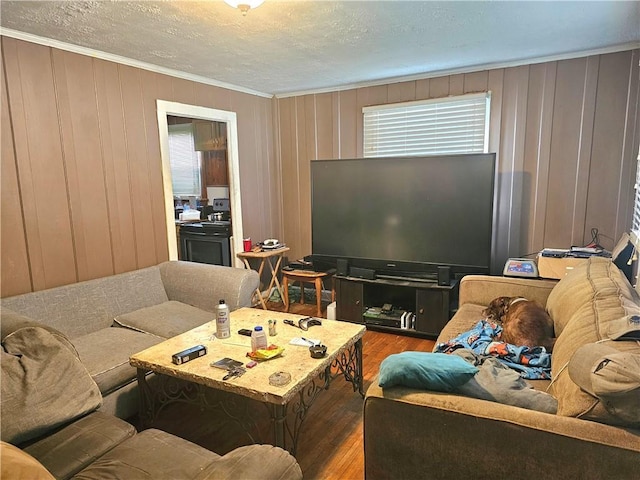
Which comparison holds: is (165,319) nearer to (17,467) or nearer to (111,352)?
(111,352)

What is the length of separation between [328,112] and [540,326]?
3.10m

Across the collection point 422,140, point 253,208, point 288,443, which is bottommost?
point 288,443

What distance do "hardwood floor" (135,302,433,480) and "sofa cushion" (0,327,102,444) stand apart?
2.26 feet

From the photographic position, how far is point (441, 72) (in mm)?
3812

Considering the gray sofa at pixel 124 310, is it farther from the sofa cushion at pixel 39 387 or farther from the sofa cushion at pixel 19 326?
the sofa cushion at pixel 39 387

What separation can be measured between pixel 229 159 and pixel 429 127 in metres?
2.07

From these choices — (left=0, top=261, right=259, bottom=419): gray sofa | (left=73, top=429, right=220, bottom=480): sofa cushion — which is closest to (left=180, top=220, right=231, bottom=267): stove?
(left=0, top=261, right=259, bottom=419): gray sofa

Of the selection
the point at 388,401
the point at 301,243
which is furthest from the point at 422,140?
the point at 388,401

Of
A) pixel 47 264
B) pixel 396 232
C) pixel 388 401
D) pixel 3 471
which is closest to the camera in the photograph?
pixel 3 471

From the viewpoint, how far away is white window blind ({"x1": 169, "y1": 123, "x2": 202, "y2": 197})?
5977 mm

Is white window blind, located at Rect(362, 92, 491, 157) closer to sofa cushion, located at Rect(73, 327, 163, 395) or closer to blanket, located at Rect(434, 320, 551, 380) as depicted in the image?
blanket, located at Rect(434, 320, 551, 380)

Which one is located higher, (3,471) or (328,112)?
(328,112)

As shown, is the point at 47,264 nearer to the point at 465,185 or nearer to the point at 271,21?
the point at 271,21

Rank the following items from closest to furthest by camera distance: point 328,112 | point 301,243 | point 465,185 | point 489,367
Answer: point 489,367 → point 465,185 → point 328,112 → point 301,243
